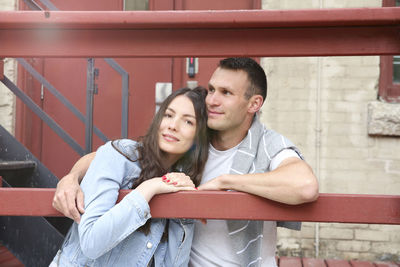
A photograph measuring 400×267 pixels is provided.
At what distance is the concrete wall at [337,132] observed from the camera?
3.86 m

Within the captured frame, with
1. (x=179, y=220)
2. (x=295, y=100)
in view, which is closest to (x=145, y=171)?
(x=179, y=220)

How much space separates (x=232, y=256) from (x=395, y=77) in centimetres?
313

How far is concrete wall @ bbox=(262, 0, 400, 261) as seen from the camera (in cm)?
386

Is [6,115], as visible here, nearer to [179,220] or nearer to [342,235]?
[179,220]

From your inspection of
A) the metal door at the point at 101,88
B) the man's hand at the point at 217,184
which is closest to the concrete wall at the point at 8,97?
the metal door at the point at 101,88

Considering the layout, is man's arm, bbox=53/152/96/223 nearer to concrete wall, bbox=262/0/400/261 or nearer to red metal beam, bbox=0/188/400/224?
red metal beam, bbox=0/188/400/224

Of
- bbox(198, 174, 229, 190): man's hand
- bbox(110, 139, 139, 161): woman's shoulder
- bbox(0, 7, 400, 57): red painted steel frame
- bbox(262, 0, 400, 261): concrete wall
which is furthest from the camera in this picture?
bbox(262, 0, 400, 261): concrete wall

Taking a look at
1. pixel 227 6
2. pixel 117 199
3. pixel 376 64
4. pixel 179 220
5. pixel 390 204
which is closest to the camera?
pixel 390 204

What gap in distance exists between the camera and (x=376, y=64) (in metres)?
3.86

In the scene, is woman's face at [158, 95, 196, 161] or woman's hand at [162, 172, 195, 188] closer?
woman's hand at [162, 172, 195, 188]

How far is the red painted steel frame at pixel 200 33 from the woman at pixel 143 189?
1.50ft

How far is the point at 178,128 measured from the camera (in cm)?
182

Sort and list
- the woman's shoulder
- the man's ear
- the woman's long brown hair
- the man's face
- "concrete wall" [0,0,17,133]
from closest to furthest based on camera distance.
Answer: the woman's shoulder
the woman's long brown hair
the man's face
the man's ear
"concrete wall" [0,0,17,133]

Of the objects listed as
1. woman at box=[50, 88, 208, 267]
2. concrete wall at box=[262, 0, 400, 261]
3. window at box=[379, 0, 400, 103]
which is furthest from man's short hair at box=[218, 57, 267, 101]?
window at box=[379, 0, 400, 103]
